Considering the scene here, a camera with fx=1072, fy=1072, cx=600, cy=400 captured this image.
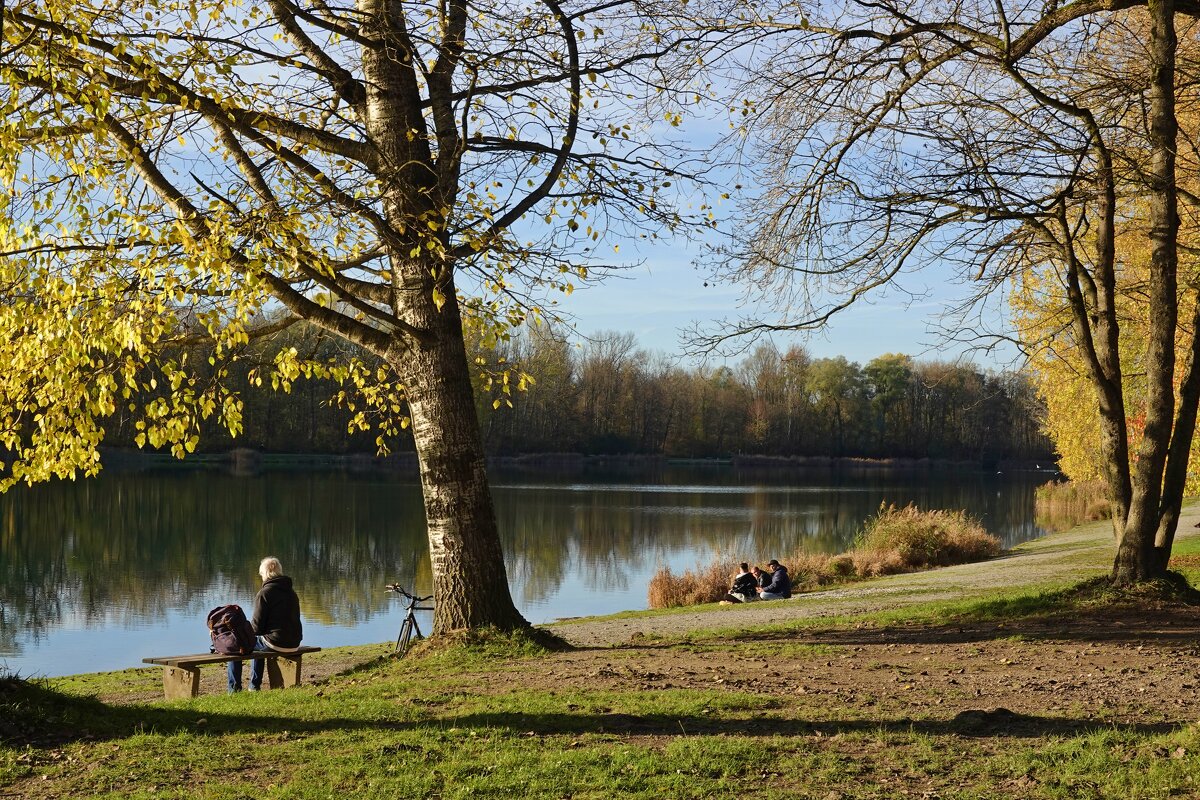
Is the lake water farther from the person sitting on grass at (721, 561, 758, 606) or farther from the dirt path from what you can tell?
the dirt path

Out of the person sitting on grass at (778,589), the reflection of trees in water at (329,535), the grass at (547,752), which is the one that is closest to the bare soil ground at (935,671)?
the grass at (547,752)

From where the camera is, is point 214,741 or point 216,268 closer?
point 214,741

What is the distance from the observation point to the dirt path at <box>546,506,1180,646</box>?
1492 centimetres

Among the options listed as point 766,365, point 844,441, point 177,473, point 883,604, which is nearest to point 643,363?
point 766,365

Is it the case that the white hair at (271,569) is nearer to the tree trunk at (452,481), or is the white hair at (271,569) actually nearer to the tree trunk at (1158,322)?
the tree trunk at (452,481)

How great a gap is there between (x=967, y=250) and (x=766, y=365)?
9797 cm

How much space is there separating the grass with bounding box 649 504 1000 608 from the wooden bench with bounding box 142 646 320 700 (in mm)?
12927

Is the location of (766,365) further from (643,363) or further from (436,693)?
(436,693)

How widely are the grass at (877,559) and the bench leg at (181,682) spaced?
45.3 feet

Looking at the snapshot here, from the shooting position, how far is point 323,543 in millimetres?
32375

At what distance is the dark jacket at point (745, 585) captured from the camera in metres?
20.4

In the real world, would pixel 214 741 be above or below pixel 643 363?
below

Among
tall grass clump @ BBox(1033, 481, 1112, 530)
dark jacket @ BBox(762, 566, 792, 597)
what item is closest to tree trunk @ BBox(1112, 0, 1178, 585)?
dark jacket @ BBox(762, 566, 792, 597)

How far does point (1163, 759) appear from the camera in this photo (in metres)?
5.45
